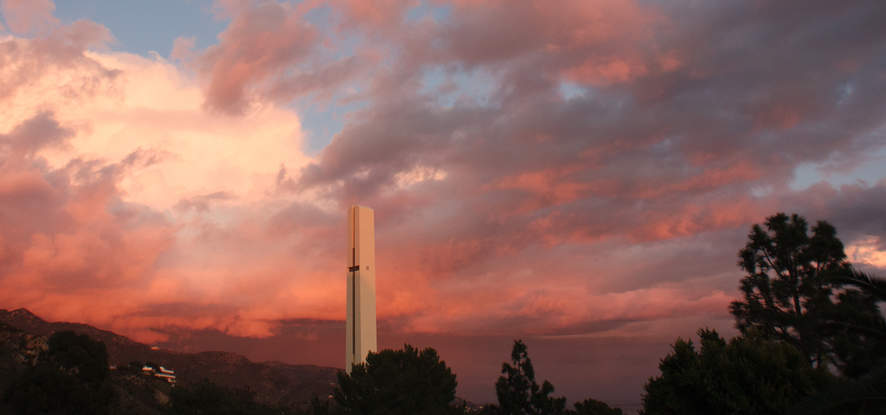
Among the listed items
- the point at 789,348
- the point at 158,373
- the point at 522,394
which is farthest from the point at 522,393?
the point at 158,373

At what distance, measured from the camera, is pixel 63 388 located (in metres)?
47.7

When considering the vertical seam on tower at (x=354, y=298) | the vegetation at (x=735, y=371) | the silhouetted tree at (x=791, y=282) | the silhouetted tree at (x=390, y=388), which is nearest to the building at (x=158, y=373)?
the vegetation at (x=735, y=371)

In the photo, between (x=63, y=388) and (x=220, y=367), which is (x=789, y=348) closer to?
(x=63, y=388)

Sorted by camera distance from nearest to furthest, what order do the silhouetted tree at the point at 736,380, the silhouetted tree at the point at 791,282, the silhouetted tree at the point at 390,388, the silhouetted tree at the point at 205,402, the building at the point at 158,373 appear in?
the silhouetted tree at the point at 736,380 < the silhouetted tree at the point at 791,282 < the silhouetted tree at the point at 390,388 < the silhouetted tree at the point at 205,402 < the building at the point at 158,373

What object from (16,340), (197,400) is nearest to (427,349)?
(197,400)

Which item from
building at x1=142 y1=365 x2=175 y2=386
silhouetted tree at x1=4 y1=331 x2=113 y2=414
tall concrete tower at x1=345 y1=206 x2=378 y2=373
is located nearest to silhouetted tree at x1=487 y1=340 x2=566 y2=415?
tall concrete tower at x1=345 y1=206 x2=378 y2=373

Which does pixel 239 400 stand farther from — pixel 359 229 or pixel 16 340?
pixel 16 340

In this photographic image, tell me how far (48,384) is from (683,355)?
159ft

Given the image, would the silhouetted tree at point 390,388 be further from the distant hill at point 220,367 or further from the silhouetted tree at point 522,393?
the distant hill at point 220,367

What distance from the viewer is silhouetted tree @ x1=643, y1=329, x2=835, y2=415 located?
2030cm

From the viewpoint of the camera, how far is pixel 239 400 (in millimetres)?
43469

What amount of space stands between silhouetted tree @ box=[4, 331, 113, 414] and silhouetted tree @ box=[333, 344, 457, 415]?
24276 millimetres

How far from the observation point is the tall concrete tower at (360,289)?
38500mm

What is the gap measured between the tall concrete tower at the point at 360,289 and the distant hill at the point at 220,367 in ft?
331
